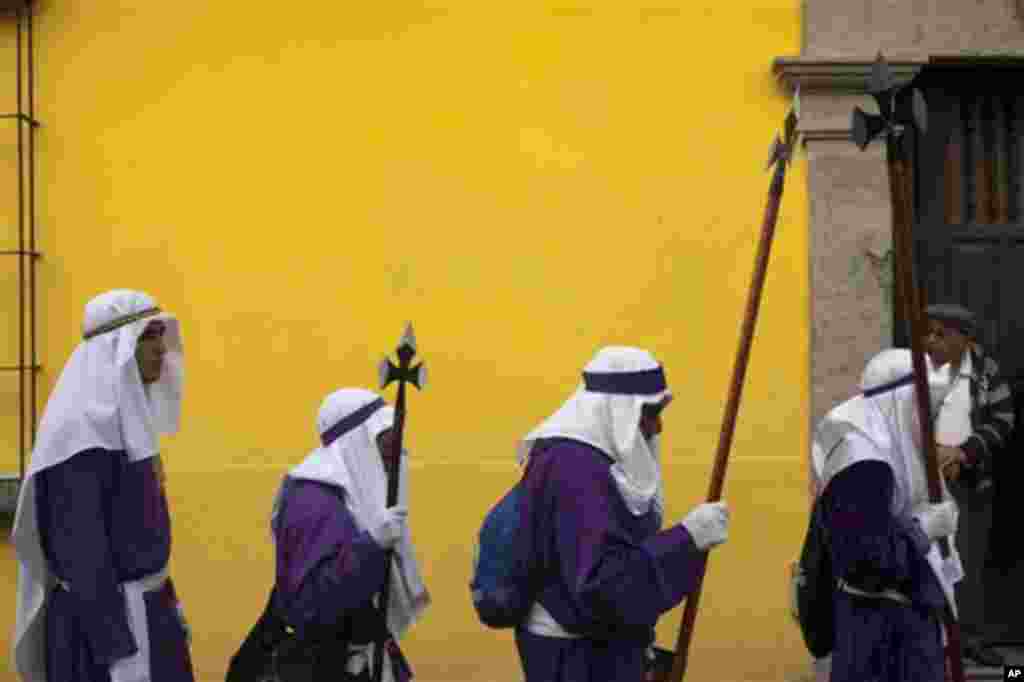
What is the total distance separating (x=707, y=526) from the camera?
5547 mm

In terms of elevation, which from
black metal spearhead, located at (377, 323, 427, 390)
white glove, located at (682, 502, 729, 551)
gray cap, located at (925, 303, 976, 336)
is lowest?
white glove, located at (682, 502, 729, 551)

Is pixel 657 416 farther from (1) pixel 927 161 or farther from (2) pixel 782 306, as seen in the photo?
(1) pixel 927 161

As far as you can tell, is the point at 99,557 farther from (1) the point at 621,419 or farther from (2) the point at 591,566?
(1) the point at 621,419

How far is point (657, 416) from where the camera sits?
576 cm

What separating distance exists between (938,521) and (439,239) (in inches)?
118

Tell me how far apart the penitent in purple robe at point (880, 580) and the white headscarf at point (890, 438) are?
5 cm

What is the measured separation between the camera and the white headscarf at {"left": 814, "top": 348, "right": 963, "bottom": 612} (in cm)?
609

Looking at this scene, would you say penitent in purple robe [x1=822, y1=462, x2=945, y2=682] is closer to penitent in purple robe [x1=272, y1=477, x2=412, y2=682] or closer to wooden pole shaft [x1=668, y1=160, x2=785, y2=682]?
wooden pole shaft [x1=668, y1=160, x2=785, y2=682]

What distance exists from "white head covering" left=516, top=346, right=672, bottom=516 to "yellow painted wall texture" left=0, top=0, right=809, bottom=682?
2632 mm

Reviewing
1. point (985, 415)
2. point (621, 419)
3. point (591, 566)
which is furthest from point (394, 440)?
point (985, 415)

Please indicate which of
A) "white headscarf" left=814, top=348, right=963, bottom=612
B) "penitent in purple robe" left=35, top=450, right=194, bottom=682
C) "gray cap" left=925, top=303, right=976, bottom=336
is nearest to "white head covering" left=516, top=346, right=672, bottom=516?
"white headscarf" left=814, top=348, right=963, bottom=612

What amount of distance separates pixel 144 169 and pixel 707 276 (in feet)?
7.94

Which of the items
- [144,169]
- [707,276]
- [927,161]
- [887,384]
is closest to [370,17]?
[144,169]

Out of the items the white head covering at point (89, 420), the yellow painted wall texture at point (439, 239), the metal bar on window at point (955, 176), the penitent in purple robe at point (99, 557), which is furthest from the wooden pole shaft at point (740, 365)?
the metal bar on window at point (955, 176)
